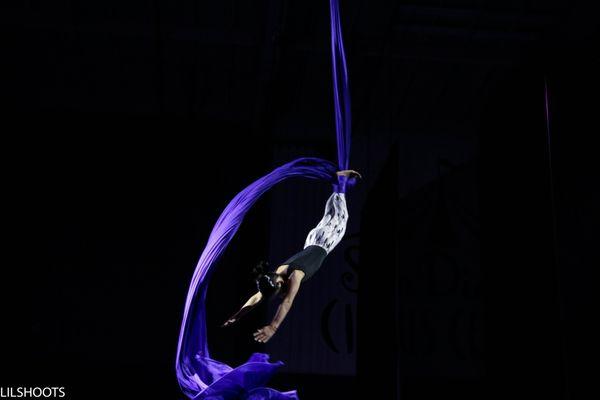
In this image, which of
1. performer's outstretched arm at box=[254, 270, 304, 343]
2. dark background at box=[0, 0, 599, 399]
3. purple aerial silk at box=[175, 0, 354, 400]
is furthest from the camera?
dark background at box=[0, 0, 599, 399]

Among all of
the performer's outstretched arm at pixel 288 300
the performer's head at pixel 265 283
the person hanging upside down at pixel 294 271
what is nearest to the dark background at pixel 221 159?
the person hanging upside down at pixel 294 271

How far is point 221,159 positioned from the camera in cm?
857

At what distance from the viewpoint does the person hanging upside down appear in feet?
13.0

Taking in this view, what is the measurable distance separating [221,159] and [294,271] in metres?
4.70

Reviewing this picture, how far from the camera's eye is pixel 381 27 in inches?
286

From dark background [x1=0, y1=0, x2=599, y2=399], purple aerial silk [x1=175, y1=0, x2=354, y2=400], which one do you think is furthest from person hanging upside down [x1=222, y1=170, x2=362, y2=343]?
dark background [x1=0, y1=0, x2=599, y2=399]

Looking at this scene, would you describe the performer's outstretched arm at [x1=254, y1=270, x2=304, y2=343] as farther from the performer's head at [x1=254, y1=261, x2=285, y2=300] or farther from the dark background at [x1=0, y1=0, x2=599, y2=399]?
the dark background at [x1=0, y1=0, x2=599, y2=399]

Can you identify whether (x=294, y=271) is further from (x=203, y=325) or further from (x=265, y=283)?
(x=203, y=325)

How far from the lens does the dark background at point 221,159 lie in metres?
7.04

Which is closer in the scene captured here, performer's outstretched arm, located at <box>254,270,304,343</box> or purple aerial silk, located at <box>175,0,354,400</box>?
performer's outstretched arm, located at <box>254,270,304,343</box>

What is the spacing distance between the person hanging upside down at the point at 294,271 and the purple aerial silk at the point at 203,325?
0.71 feet

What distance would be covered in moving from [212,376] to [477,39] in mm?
5499

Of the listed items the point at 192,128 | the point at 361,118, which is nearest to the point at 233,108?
the point at 192,128

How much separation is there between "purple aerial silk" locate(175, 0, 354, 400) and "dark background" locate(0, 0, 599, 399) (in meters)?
1.40
